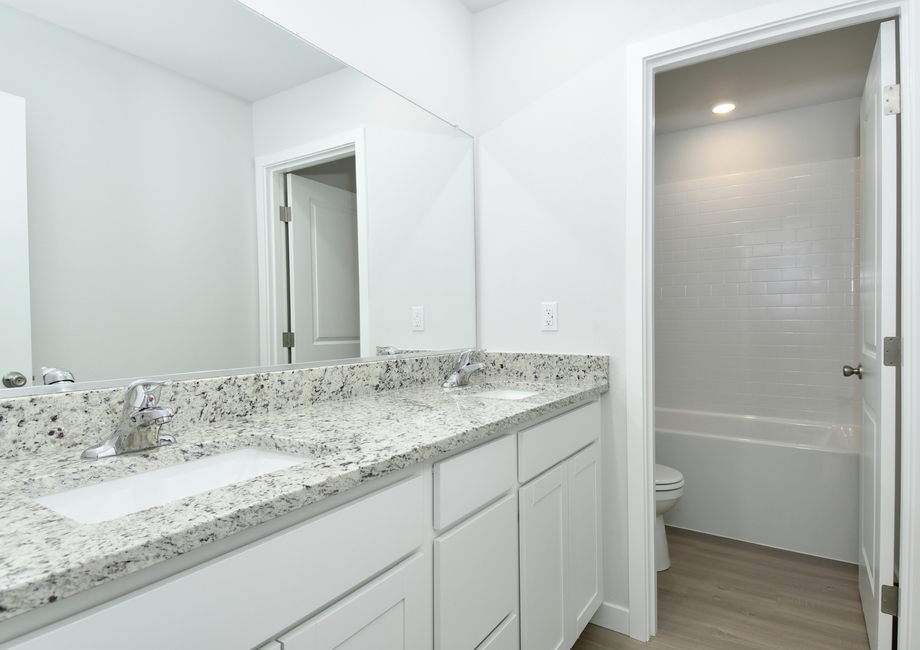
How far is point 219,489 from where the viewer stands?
0.74m

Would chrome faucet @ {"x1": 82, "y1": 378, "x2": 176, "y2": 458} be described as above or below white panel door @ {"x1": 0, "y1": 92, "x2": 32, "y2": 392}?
below

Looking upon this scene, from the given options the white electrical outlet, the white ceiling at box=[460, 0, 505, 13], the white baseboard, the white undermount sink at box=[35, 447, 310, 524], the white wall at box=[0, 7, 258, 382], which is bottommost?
the white baseboard

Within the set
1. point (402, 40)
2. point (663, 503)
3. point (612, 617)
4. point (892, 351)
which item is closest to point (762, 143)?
point (892, 351)

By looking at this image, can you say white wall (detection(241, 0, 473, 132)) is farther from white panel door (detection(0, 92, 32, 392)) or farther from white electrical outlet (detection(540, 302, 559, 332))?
white electrical outlet (detection(540, 302, 559, 332))

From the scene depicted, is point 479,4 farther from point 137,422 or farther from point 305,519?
point 305,519

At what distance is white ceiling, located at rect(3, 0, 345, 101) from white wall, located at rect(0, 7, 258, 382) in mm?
29

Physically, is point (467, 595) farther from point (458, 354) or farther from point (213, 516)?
point (458, 354)

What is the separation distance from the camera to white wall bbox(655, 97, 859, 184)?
300 centimetres

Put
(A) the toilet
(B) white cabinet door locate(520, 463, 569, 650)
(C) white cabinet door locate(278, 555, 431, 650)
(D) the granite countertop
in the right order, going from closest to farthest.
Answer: (D) the granite countertop < (C) white cabinet door locate(278, 555, 431, 650) < (B) white cabinet door locate(520, 463, 569, 650) < (A) the toilet

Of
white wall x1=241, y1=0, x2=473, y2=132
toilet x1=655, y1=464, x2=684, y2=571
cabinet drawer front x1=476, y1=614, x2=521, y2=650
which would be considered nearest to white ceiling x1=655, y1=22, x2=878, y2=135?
white wall x1=241, y1=0, x2=473, y2=132

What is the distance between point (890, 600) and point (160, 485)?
6.60 feet

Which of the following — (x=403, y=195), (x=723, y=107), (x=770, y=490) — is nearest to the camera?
(x=403, y=195)

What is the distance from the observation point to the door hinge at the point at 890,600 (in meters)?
1.58

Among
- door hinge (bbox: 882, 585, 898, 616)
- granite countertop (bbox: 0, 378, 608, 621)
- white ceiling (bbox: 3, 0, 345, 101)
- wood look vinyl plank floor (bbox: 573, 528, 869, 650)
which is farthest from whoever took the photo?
wood look vinyl plank floor (bbox: 573, 528, 869, 650)
